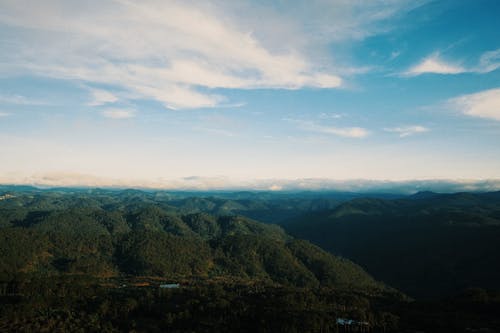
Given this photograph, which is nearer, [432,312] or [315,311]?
[315,311]

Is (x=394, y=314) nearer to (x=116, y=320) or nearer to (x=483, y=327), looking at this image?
(x=483, y=327)

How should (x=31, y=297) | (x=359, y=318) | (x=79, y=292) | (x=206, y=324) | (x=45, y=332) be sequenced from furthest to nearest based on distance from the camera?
(x=79, y=292) < (x=31, y=297) < (x=359, y=318) < (x=206, y=324) < (x=45, y=332)

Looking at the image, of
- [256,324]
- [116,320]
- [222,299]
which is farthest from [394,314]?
[116,320]

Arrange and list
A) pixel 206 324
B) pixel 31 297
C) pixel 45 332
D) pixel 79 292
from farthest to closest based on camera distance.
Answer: pixel 79 292, pixel 31 297, pixel 206 324, pixel 45 332

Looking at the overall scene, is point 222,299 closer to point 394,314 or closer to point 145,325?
point 145,325

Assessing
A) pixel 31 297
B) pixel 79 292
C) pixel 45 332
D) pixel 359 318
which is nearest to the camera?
pixel 45 332

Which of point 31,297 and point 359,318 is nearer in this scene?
→ point 359,318

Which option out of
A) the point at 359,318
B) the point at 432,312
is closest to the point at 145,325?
the point at 359,318

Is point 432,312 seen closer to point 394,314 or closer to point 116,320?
point 394,314

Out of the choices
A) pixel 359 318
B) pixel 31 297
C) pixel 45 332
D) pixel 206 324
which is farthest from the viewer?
pixel 31 297
